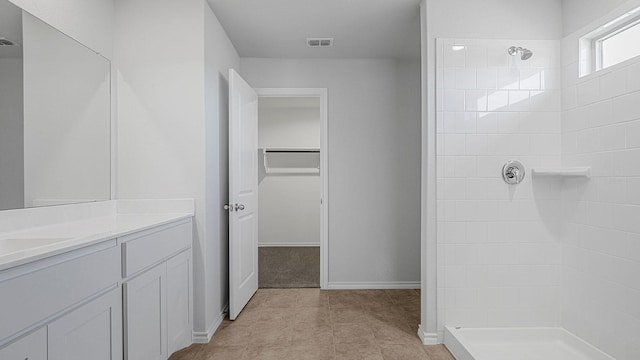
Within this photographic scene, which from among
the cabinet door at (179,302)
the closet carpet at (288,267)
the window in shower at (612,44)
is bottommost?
the closet carpet at (288,267)

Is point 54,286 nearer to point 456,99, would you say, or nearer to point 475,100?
point 456,99

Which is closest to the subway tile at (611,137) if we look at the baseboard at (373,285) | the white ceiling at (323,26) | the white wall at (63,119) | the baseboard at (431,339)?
the white ceiling at (323,26)

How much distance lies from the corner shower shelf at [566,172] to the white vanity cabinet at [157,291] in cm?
243

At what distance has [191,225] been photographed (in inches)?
91.1

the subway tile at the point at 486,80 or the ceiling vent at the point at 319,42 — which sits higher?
the ceiling vent at the point at 319,42

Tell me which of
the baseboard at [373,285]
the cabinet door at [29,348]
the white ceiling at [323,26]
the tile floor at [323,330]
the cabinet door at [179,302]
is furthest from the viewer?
the baseboard at [373,285]

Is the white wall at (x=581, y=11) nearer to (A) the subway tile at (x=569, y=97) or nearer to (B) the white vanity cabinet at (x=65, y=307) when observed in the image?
(A) the subway tile at (x=569, y=97)

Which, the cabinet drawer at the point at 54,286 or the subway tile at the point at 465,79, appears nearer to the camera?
the cabinet drawer at the point at 54,286

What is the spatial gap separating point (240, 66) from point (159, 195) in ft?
5.92

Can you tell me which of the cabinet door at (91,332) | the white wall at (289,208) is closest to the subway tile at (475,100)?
the cabinet door at (91,332)

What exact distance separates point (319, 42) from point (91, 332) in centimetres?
279

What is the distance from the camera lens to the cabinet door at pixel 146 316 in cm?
163

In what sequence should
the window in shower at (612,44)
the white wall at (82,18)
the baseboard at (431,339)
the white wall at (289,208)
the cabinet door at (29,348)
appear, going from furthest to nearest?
the white wall at (289,208), the baseboard at (431,339), the window in shower at (612,44), the white wall at (82,18), the cabinet door at (29,348)

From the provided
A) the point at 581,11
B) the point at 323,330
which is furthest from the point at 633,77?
the point at 323,330
